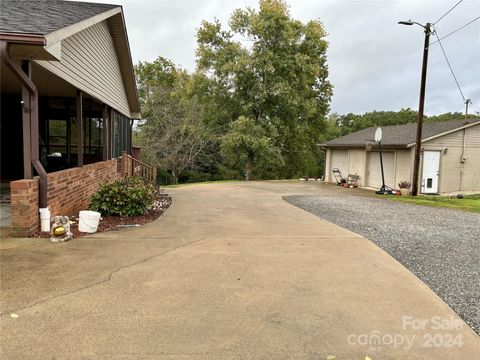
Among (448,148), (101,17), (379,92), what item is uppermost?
(379,92)

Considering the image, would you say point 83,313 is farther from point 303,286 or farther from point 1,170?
point 1,170

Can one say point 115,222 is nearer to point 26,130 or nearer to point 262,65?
point 26,130

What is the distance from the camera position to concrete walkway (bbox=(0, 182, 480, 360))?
2898 millimetres

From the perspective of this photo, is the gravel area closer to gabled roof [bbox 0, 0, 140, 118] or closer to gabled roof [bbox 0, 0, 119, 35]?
gabled roof [bbox 0, 0, 140, 118]

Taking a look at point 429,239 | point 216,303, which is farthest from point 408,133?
point 216,303

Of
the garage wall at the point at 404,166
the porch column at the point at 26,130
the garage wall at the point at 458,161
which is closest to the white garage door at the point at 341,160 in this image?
the garage wall at the point at 404,166

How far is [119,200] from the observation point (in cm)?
754

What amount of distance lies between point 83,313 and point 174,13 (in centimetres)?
2271

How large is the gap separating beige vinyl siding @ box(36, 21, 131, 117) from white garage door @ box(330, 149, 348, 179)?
44.7 ft

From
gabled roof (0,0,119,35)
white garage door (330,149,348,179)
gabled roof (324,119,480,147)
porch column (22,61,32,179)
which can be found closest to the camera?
gabled roof (0,0,119,35)

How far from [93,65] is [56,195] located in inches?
162

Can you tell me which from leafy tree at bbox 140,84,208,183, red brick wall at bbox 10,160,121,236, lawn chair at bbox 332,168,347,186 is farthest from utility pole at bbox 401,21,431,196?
leafy tree at bbox 140,84,208,183

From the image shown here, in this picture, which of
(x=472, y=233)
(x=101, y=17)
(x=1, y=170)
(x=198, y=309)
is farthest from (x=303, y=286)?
(x=1, y=170)

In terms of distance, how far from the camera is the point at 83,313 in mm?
3332
